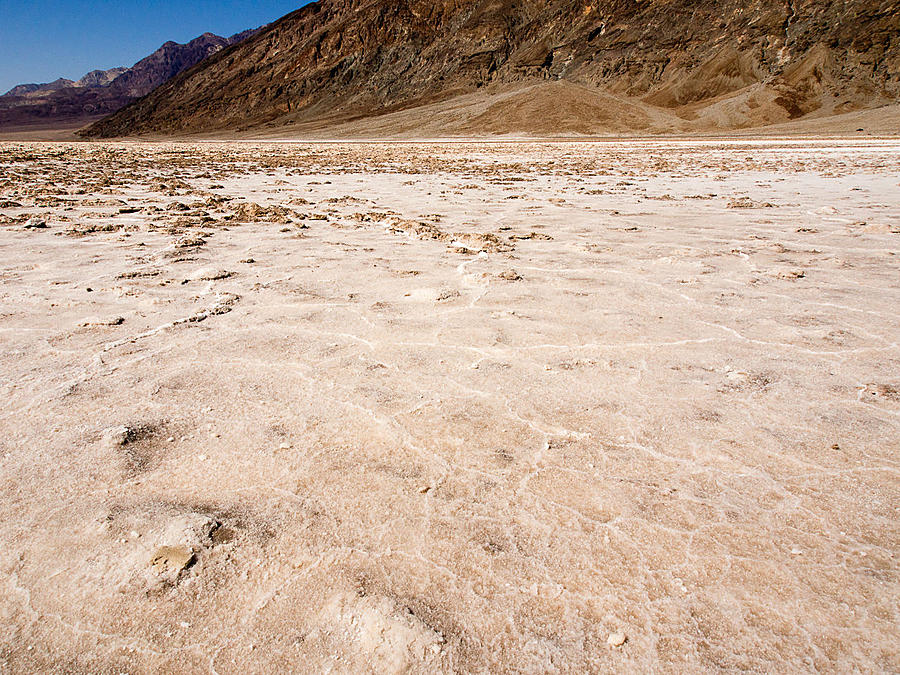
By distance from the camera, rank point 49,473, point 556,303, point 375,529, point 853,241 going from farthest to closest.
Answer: point 853,241 → point 556,303 → point 49,473 → point 375,529

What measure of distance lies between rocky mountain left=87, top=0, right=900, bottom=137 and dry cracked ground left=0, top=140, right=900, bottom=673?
43648 mm

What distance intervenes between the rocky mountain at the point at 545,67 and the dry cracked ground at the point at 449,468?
43.6 meters

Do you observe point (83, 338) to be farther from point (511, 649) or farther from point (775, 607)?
point (775, 607)

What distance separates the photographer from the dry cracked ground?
1167 millimetres

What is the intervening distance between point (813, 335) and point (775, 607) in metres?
1.92

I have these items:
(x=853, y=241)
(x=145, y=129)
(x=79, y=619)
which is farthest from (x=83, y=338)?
(x=145, y=129)

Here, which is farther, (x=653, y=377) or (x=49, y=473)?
(x=653, y=377)

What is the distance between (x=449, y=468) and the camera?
1708 mm

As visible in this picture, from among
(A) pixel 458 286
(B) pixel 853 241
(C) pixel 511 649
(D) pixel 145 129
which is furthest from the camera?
(D) pixel 145 129

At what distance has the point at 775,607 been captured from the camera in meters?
1.22

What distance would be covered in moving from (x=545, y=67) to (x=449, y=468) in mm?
66149

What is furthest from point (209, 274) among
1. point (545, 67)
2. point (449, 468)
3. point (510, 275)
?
point (545, 67)

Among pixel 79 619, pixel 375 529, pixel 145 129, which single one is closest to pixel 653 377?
pixel 375 529

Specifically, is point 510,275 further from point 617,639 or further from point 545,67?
point 545,67
